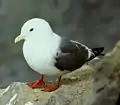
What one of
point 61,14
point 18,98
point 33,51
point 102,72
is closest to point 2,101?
point 18,98

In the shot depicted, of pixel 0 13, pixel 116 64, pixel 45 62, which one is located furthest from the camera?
pixel 0 13

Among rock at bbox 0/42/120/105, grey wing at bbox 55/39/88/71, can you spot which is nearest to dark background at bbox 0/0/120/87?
rock at bbox 0/42/120/105

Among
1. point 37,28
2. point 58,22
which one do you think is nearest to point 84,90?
point 37,28

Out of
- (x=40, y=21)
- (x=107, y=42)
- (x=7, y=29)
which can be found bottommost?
(x=107, y=42)

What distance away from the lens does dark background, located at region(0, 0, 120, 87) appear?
66.7 inches

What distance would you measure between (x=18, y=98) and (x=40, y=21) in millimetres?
259

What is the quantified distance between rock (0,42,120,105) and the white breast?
3.1 inches

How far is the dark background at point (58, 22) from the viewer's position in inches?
66.7

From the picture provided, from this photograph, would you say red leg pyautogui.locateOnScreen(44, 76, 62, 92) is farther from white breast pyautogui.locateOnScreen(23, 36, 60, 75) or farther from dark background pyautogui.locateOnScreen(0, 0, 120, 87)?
dark background pyautogui.locateOnScreen(0, 0, 120, 87)

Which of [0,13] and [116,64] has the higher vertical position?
[116,64]

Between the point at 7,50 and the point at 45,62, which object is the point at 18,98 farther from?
the point at 7,50

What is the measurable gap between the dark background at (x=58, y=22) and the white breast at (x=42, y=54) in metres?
0.53

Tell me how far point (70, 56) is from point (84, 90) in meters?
0.13

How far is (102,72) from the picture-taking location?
0.78 m
